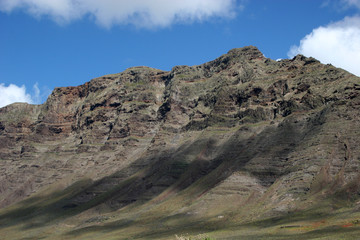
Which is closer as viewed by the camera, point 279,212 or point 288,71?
point 279,212

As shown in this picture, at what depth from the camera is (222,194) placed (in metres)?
130

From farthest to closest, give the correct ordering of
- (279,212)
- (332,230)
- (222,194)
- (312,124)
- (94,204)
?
(94,204) → (312,124) → (222,194) → (279,212) → (332,230)

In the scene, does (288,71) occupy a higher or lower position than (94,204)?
higher

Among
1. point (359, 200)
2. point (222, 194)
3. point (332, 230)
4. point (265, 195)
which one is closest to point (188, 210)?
point (222, 194)

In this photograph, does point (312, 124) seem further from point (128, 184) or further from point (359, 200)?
point (128, 184)

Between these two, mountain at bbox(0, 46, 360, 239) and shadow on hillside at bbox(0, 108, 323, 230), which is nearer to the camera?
mountain at bbox(0, 46, 360, 239)

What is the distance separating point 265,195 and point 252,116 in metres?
58.4

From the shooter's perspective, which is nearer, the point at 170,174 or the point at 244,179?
the point at 244,179

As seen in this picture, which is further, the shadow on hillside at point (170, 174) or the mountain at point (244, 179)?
the shadow on hillside at point (170, 174)

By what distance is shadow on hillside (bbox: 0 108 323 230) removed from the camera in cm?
14200

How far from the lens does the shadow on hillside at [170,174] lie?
14200 centimetres

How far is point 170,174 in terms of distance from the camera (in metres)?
166

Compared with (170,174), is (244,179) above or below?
below

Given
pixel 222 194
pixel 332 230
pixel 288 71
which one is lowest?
pixel 332 230
